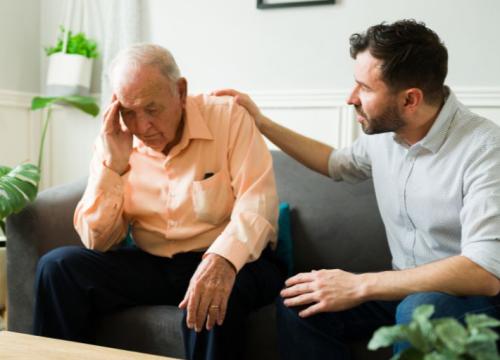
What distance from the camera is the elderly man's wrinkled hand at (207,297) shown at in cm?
149

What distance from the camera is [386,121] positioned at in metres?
1.56

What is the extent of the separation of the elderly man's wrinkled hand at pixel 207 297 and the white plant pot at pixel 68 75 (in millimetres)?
1812

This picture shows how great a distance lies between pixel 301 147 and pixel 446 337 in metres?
1.33

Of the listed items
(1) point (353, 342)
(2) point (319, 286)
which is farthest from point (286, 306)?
(1) point (353, 342)

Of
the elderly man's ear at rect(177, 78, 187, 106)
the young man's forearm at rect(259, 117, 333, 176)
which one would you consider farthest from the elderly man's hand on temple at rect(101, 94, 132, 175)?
the young man's forearm at rect(259, 117, 333, 176)

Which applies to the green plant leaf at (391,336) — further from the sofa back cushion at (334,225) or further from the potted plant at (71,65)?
the potted plant at (71,65)

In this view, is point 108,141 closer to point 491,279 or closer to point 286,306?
point 286,306

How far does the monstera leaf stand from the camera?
1836 mm

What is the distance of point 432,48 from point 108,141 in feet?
3.16

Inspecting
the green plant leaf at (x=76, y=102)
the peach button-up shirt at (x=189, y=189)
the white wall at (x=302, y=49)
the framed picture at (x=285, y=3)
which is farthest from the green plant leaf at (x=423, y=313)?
the green plant leaf at (x=76, y=102)

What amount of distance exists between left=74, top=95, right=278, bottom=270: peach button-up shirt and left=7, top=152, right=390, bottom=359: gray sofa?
0.14 m

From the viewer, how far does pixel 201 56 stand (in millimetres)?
2898

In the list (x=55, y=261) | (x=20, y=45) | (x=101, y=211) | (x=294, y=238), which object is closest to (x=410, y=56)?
(x=294, y=238)

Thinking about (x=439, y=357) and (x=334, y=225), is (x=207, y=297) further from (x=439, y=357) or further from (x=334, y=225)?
(x=439, y=357)
